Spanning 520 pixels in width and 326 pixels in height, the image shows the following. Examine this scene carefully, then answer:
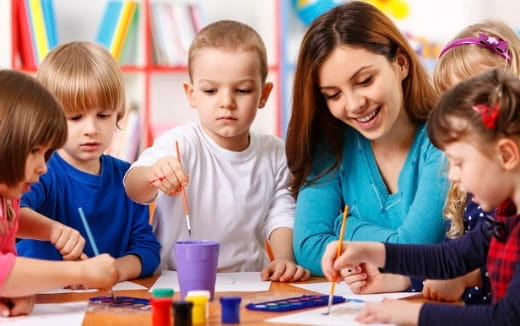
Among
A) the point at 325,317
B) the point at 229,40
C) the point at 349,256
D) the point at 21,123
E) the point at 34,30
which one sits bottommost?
the point at 325,317

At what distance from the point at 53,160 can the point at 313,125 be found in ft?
2.15

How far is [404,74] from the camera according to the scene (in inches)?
77.2

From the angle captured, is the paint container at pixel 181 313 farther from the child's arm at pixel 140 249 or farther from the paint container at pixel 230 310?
the child's arm at pixel 140 249

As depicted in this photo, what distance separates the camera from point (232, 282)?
1693mm

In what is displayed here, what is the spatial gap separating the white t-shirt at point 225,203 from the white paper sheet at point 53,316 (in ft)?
1.88

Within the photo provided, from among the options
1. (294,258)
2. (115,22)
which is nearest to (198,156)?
(294,258)

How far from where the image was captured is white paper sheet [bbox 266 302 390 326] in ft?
4.14

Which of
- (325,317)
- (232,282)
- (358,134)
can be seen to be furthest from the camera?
(358,134)

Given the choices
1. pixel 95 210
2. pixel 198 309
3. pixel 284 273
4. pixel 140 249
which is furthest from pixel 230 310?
pixel 95 210

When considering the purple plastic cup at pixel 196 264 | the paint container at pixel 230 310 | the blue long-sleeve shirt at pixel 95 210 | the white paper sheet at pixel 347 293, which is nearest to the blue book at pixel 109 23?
the blue long-sleeve shirt at pixel 95 210

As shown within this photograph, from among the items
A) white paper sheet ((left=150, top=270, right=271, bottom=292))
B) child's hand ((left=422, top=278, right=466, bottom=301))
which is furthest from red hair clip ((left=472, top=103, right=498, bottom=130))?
white paper sheet ((left=150, top=270, right=271, bottom=292))

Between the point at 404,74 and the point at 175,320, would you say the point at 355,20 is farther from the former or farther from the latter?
the point at 175,320

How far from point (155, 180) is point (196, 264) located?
38 centimetres

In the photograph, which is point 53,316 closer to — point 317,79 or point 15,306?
point 15,306
